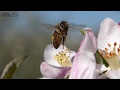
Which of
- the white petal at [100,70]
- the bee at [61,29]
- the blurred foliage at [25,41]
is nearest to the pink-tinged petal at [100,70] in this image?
the white petal at [100,70]

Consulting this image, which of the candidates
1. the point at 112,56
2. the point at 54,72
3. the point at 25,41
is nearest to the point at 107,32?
the point at 112,56

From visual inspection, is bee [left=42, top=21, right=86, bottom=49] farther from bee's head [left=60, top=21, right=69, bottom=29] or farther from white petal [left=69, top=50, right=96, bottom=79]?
white petal [left=69, top=50, right=96, bottom=79]

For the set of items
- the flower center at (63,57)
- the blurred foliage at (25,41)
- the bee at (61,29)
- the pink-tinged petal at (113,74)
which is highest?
the pink-tinged petal at (113,74)

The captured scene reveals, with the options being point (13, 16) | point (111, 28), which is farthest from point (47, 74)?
point (13, 16)

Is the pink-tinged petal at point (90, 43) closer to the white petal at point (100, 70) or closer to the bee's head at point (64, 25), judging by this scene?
the white petal at point (100, 70)
